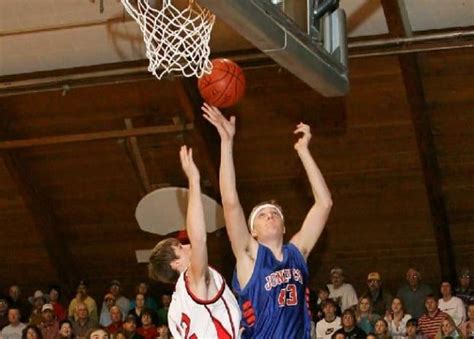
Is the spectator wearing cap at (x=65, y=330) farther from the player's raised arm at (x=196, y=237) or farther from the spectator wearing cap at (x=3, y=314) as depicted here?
the player's raised arm at (x=196, y=237)

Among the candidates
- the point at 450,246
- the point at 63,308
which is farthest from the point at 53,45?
the point at 450,246

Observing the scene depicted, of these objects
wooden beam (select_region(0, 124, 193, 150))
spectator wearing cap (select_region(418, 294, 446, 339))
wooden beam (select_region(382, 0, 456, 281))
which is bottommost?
spectator wearing cap (select_region(418, 294, 446, 339))

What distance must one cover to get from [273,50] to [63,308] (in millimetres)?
11472

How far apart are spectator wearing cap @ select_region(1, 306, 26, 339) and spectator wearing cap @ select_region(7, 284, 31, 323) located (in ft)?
1.76

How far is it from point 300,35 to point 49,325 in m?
9.86

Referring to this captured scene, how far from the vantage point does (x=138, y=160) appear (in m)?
16.4

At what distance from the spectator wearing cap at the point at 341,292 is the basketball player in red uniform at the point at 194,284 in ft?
31.2

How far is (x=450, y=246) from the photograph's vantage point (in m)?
16.6

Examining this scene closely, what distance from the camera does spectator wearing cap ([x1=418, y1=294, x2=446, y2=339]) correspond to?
45.0ft

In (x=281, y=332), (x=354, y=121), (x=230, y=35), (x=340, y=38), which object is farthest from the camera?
(x=354, y=121)

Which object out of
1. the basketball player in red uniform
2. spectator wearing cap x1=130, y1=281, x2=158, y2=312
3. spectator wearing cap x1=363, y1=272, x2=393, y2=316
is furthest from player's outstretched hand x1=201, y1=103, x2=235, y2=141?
spectator wearing cap x1=130, y1=281, x2=158, y2=312

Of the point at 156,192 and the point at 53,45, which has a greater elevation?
the point at 53,45

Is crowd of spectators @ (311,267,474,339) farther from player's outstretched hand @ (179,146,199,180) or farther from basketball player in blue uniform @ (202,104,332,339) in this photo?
player's outstretched hand @ (179,146,199,180)

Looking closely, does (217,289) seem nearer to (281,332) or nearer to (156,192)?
(281,332)
